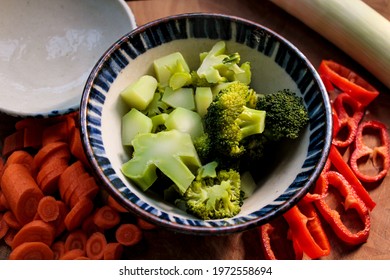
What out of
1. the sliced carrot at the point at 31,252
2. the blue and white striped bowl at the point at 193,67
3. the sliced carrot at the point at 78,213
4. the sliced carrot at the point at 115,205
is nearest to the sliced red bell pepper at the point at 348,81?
the blue and white striped bowl at the point at 193,67

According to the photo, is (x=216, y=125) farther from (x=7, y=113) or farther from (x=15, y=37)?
(x=15, y=37)

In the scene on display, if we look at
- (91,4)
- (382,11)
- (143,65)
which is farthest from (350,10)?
(91,4)

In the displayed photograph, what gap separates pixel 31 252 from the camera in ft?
6.05

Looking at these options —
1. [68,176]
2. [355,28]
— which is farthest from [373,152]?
[68,176]

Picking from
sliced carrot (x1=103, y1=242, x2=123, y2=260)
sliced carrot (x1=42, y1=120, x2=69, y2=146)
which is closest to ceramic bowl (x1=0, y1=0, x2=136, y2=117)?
sliced carrot (x1=42, y1=120, x2=69, y2=146)

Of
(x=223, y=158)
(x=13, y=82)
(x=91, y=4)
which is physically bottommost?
(x=13, y=82)

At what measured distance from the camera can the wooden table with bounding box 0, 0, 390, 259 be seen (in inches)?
74.2

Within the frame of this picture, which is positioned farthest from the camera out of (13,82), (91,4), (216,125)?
(91,4)

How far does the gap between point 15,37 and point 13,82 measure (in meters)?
0.26

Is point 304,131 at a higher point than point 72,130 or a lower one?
higher

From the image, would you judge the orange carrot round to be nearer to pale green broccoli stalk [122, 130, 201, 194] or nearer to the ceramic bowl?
pale green broccoli stalk [122, 130, 201, 194]

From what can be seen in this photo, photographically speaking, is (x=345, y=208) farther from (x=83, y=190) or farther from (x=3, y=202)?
(x=3, y=202)

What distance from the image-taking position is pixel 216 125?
5.26 feet

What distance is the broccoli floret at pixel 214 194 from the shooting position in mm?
1566
